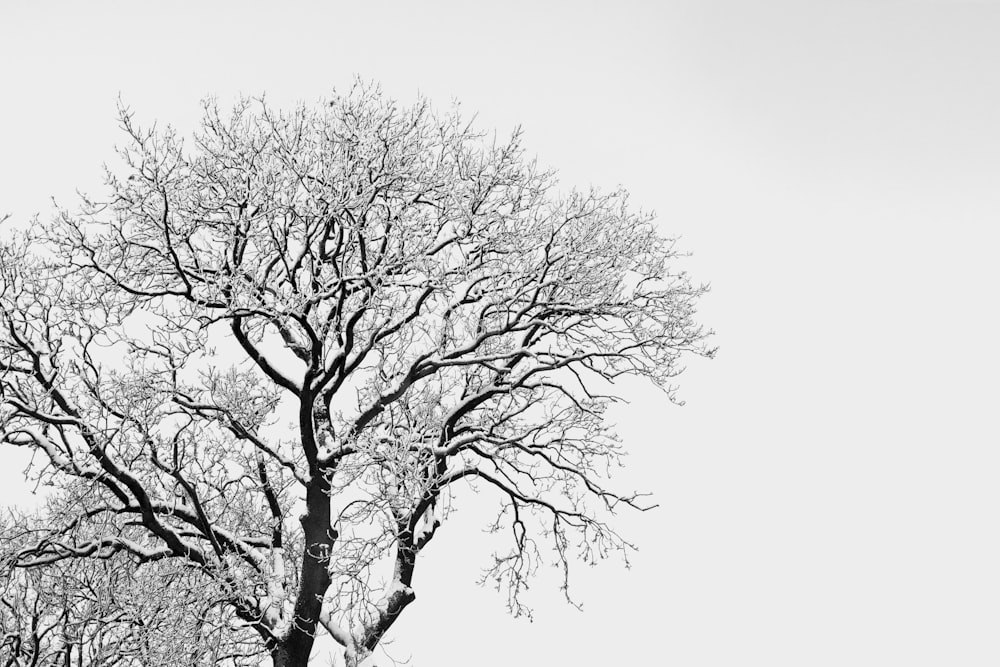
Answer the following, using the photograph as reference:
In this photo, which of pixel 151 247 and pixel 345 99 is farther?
pixel 345 99

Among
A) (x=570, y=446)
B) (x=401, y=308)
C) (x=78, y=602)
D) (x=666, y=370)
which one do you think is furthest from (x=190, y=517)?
(x=666, y=370)

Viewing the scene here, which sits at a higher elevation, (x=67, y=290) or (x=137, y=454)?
(x=67, y=290)

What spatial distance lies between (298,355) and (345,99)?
3604mm

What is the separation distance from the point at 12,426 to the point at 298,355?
3.73m

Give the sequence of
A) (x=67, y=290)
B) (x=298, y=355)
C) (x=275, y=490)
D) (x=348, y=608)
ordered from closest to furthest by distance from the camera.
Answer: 1. (x=348, y=608)
2. (x=67, y=290)
3. (x=298, y=355)
4. (x=275, y=490)

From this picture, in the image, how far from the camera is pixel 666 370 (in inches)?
517

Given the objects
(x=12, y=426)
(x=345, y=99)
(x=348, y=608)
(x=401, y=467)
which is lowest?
(x=348, y=608)

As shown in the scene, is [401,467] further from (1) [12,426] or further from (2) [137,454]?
(1) [12,426]

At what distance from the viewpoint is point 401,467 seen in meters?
11.5

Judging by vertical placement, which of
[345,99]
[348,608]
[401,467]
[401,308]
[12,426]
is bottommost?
[348,608]

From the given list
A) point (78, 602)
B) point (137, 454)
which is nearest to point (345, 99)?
point (137, 454)

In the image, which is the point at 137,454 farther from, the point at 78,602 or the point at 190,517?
the point at 78,602

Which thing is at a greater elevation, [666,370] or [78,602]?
[666,370]

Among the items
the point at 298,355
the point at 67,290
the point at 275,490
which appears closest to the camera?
the point at 67,290
